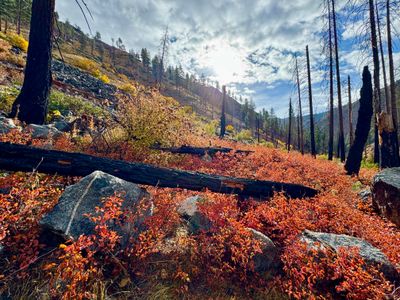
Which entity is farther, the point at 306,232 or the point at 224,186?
the point at 224,186

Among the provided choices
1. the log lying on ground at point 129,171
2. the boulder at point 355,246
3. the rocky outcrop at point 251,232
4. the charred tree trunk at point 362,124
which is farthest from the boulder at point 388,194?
the charred tree trunk at point 362,124

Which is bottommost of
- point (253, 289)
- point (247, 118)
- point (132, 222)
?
point (253, 289)

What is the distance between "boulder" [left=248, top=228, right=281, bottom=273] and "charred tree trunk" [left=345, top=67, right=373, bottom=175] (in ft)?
27.0

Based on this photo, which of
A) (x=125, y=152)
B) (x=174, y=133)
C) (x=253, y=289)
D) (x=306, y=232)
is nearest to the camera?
(x=253, y=289)

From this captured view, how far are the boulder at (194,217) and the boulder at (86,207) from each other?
751mm

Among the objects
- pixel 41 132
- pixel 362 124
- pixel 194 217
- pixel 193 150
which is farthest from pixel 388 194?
pixel 41 132

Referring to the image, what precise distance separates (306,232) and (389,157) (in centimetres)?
872

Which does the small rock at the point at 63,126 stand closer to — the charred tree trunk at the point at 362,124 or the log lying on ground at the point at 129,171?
the log lying on ground at the point at 129,171

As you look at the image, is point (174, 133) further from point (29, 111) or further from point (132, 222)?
point (132, 222)

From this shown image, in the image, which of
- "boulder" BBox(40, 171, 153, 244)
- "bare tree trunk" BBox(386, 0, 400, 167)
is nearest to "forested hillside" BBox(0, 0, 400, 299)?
"boulder" BBox(40, 171, 153, 244)

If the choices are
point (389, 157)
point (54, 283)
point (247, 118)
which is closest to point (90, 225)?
point (54, 283)

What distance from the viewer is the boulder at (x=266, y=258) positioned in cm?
308

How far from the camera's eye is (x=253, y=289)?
279 centimetres

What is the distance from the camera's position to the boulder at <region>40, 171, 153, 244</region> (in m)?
2.50
